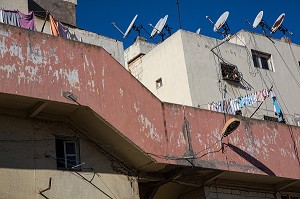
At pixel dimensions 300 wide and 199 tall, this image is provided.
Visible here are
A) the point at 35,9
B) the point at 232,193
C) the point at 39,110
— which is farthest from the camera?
the point at 35,9

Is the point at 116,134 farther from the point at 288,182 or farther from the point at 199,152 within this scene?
the point at 288,182

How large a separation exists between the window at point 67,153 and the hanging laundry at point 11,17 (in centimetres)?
416

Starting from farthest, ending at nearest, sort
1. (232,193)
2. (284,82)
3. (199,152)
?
(284,82)
(232,193)
(199,152)

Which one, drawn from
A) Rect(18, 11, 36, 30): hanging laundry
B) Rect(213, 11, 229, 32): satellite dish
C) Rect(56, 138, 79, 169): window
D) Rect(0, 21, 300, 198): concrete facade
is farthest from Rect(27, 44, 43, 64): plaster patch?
Rect(213, 11, 229, 32): satellite dish

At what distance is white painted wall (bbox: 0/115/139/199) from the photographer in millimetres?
13727

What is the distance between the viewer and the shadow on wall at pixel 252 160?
18.0 meters

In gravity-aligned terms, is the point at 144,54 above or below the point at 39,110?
above

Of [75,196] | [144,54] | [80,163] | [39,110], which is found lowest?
[75,196]

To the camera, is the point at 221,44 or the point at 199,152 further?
the point at 221,44

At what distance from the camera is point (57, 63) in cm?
1434

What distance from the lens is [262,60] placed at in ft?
90.2

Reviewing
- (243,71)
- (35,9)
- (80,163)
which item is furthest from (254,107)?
(80,163)

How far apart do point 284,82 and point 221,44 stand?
4.05 metres

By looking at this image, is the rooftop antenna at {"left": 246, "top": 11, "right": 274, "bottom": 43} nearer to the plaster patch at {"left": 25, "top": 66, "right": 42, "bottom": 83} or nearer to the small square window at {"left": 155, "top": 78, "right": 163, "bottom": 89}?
the small square window at {"left": 155, "top": 78, "right": 163, "bottom": 89}
